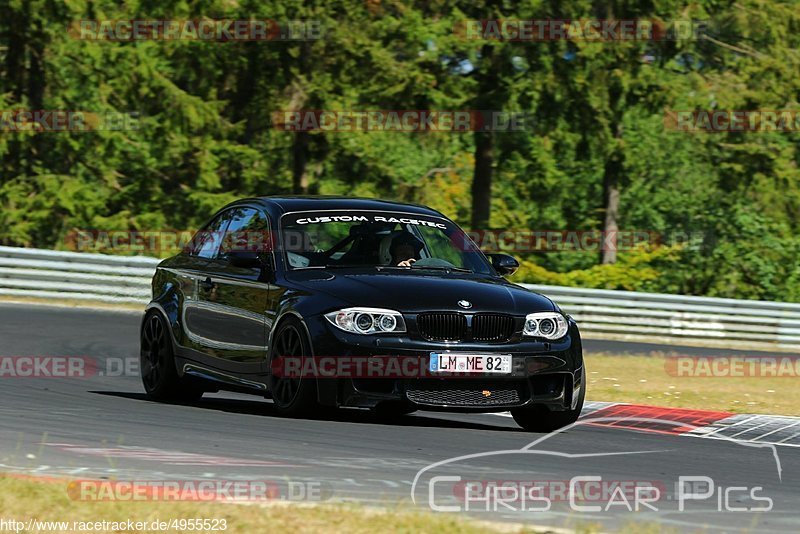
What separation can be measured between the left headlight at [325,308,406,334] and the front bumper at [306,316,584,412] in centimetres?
5

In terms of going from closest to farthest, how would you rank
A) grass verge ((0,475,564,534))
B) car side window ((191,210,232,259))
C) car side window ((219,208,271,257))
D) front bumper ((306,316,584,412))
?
1. grass verge ((0,475,564,534))
2. front bumper ((306,316,584,412))
3. car side window ((219,208,271,257))
4. car side window ((191,210,232,259))

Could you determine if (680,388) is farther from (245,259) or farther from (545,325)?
(245,259)

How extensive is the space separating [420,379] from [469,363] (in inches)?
12.8

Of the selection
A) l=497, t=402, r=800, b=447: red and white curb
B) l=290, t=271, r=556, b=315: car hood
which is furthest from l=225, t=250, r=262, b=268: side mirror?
l=497, t=402, r=800, b=447: red and white curb

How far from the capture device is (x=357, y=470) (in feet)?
25.0

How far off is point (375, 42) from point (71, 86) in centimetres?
768


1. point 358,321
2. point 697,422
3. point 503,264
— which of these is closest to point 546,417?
point 503,264

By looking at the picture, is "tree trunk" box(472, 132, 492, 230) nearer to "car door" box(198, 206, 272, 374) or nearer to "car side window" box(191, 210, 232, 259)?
"car side window" box(191, 210, 232, 259)

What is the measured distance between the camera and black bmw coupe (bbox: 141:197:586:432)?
9219 mm

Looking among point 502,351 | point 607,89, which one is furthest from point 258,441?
point 607,89

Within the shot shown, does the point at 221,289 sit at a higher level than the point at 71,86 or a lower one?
lower

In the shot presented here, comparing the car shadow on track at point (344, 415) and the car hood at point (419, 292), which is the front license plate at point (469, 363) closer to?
the car hood at point (419, 292)

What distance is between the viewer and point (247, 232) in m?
10.9

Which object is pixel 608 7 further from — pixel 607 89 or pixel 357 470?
pixel 357 470
